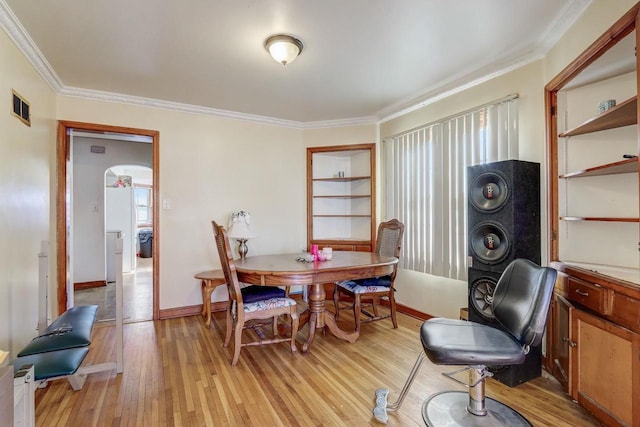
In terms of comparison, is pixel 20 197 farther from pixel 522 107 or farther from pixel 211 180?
pixel 522 107

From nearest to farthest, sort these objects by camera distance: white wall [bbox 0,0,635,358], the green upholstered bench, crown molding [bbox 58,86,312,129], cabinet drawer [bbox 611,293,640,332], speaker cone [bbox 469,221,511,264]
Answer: cabinet drawer [bbox 611,293,640,332], the green upholstered bench, white wall [bbox 0,0,635,358], speaker cone [bbox 469,221,511,264], crown molding [bbox 58,86,312,129]

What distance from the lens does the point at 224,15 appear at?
6.60 ft

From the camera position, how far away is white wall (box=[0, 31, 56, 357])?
1.96 meters

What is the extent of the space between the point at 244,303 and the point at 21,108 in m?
2.13

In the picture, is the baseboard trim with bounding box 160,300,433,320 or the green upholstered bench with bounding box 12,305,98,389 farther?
the baseboard trim with bounding box 160,300,433,320

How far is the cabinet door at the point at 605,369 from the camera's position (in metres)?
1.47

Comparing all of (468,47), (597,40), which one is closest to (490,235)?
(597,40)

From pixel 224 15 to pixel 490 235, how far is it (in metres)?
2.34

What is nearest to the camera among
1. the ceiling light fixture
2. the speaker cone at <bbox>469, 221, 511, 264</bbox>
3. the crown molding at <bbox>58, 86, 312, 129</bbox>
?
the speaker cone at <bbox>469, 221, 511, 264</bbox>

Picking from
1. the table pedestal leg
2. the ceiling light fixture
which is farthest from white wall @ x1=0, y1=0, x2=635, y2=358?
the ceiling light fixture

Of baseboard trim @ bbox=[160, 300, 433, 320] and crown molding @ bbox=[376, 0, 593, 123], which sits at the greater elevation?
crown molding @ bbox=[376, 0, 593, 123]

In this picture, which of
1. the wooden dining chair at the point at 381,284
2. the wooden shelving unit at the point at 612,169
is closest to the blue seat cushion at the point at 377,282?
the wooden dining chair at the point at 381,284

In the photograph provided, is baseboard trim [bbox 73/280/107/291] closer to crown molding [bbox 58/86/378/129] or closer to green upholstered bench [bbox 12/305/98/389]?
crown molding [bbox 58/86/378/129]

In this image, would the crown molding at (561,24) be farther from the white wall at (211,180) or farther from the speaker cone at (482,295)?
the white wall at (211,180)
